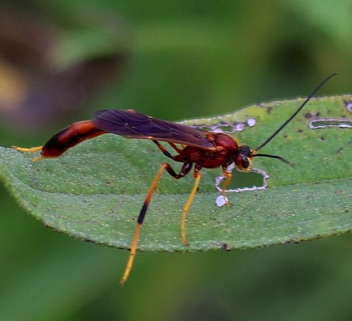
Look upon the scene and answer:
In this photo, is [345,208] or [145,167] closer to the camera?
[345,208]

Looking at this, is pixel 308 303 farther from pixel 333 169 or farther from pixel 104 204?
pixel 104 204

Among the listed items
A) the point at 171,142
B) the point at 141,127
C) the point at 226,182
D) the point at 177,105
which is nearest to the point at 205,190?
the point at 226,182

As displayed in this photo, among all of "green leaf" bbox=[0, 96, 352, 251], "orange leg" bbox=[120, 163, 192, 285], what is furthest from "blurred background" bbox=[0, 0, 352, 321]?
"orange leg" bbox=[120, 163, 192, 285]

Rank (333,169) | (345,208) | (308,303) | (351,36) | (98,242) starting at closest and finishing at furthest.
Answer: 1. (98,242)
2. (345,208)
3. (333,169)
4. (351,36)
5. (308,303)

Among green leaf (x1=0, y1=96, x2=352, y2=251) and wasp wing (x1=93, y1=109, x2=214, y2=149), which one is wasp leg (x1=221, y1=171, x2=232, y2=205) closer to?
green leaf (x1=0, y1=96, x2=352, y2=251)

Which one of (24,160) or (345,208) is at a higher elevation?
(24,160)

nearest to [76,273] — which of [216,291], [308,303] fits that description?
[216,291]
